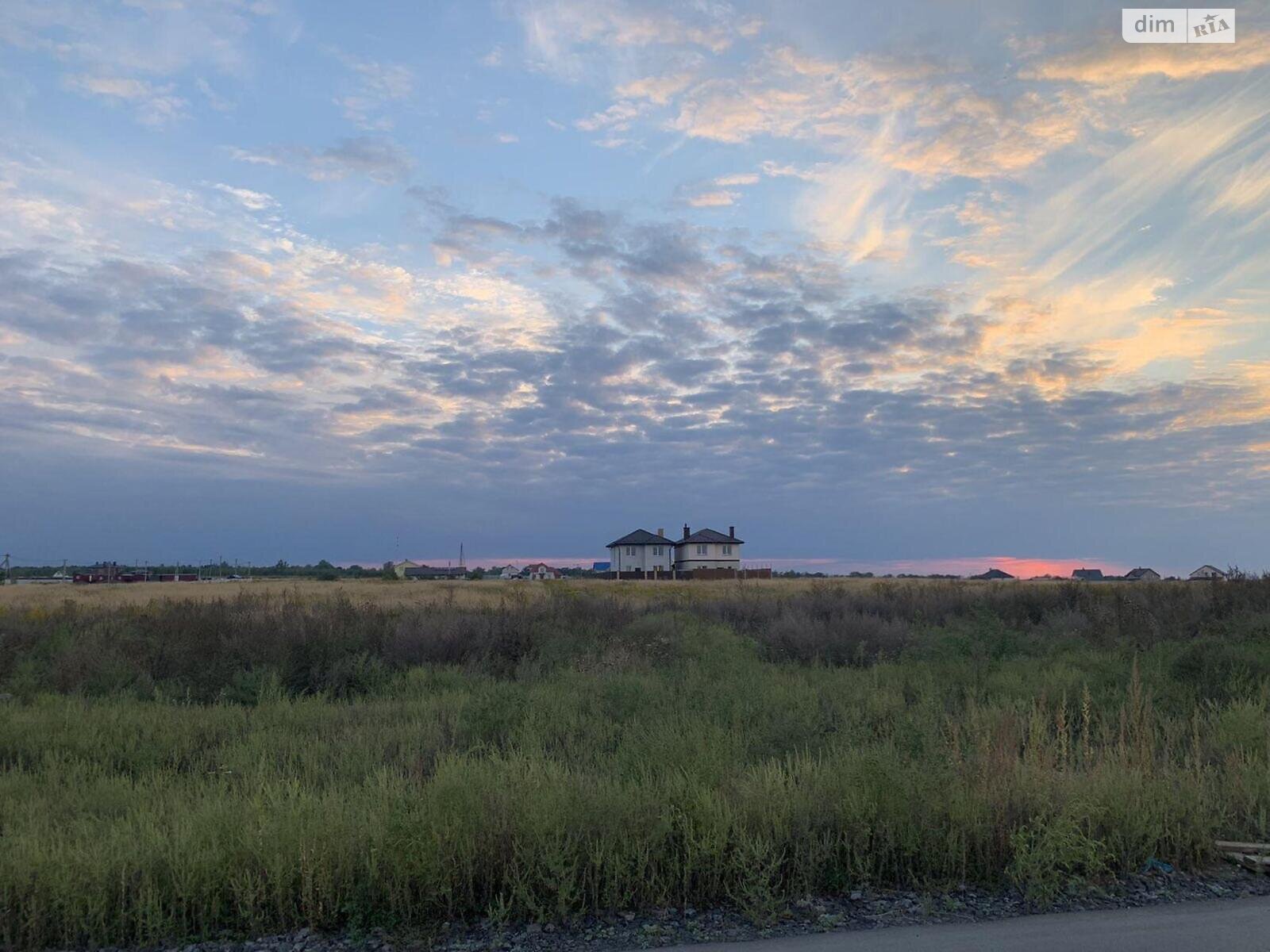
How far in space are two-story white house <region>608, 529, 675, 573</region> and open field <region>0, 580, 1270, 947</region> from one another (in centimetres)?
7379

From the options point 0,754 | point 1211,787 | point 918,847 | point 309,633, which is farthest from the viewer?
point 309,633

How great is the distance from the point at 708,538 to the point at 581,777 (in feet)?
278

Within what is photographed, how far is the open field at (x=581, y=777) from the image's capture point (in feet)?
17.7

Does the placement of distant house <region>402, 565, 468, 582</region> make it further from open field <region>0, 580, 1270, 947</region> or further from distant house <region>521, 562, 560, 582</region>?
open field <region>0, 580, 1270, 947</region>

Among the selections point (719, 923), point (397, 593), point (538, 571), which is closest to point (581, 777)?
point (719, 923)

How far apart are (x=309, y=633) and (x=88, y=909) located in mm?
12747

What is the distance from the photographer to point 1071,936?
15.6ft

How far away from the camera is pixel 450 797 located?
604 centimetres

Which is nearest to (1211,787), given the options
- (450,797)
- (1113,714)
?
(1113,714)

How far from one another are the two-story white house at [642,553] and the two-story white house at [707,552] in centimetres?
126

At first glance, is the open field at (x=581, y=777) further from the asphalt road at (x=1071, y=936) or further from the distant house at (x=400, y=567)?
the distant house at (x=400, y=567)

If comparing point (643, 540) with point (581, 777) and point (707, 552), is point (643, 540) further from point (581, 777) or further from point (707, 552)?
point (581, 777)

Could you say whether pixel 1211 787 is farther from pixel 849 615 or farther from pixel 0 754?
pixel 849 615

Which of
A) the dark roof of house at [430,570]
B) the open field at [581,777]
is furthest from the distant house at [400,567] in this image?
the open field at [581,777]
